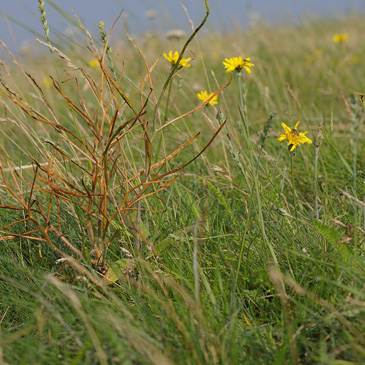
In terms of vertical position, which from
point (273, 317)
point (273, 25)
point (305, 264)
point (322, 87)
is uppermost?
point (273, 25)

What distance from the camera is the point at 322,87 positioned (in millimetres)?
3686

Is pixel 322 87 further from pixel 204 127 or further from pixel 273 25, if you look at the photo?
pixel 273 25

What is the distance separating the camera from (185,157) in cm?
227

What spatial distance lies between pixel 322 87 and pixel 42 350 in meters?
3.20

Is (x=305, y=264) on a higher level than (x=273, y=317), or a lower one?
higher

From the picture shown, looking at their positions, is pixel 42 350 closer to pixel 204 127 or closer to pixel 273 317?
pixel 273 317

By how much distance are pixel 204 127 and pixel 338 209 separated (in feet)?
4.23

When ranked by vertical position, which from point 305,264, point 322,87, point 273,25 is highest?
point 273,25

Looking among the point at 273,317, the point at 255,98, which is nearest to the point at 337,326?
the point at 273,317

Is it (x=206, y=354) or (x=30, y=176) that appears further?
(x=30, y=176)

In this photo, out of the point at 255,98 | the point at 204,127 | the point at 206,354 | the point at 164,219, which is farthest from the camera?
Result: the point at 255,98

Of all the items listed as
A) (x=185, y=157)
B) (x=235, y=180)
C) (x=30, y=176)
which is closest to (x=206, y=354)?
(x=235, y=180)

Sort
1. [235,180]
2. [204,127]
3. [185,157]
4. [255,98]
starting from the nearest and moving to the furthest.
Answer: [235,180], [185,157], [204,127], [255,98]

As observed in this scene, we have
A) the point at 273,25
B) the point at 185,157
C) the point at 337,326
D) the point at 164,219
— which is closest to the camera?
the point at 337,326
